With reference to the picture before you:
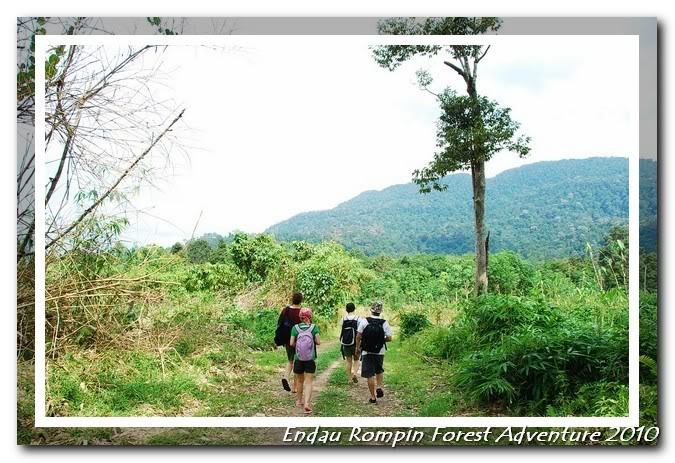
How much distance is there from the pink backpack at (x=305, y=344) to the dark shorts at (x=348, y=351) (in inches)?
11.9

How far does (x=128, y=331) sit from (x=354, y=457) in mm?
2154

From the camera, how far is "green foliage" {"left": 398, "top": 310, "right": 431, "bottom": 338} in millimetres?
5512

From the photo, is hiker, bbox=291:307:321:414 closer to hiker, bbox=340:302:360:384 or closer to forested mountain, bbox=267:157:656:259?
hiker, bbox=340:302:360:384

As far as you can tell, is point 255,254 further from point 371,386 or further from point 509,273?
point 509,273

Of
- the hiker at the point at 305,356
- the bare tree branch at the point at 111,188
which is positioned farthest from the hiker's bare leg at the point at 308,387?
the bare tree branch at the point at 111,188

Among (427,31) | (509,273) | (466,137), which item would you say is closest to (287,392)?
(509,273)

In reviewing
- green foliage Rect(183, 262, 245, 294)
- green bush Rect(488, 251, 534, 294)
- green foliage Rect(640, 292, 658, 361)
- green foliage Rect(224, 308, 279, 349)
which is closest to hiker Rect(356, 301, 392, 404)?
green foliage Rect(224, 308, 279, 349)

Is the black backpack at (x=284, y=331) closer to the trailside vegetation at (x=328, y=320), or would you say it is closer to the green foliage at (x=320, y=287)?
the trailside vegetation at (x=328, y=320)

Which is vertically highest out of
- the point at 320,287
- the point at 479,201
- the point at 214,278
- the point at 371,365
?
the point at 479,201

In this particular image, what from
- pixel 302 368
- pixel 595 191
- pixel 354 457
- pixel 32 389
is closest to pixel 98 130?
pixel 32 389

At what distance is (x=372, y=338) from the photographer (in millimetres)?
5020

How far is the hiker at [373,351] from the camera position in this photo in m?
5.01

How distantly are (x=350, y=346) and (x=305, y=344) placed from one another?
0.41 metres

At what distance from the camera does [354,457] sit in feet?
15.2
